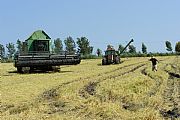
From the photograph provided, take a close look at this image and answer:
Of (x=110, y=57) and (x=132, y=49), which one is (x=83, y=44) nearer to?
(x=132, y=49)

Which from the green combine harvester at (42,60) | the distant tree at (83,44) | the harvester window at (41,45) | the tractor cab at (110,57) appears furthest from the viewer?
the distant tree at (83,44)

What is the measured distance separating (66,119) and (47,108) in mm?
2208

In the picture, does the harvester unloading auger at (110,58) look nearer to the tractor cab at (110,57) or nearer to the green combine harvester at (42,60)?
the tractor cab at (110,57)

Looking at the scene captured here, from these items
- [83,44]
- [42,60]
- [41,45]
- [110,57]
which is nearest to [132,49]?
[83,44]

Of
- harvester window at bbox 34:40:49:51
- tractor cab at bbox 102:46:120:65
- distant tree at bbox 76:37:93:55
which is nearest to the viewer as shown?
harvester window at bbox 34:40:49:51

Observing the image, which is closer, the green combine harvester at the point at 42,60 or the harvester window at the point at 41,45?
the green combine harvester at the point at 42,60

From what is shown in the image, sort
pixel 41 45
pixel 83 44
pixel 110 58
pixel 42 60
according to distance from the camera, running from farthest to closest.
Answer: pixel 83 44 → pixel 110 58 → pixel 41 45 → pixel 42 60

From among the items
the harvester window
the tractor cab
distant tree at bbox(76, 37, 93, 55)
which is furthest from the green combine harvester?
A: distant tree at bbox(76, 37, 93, 55)

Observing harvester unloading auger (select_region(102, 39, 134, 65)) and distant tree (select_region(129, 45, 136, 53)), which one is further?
distant tree (select_region(129, 45, 136, 53))

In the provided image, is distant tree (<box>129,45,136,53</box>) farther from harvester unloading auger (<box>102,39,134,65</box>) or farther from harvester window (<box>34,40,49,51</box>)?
harvester window (<box>34,40,49,51</box>)

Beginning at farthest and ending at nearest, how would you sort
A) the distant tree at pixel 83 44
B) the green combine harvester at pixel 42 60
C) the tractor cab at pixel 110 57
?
1. the distant tree at pixel 83 44
2. the tractor cab at pixel 110 57
3. the green combine harvester at pixel 42 60

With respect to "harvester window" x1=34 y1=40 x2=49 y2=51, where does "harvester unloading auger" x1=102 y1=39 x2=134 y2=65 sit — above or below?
below

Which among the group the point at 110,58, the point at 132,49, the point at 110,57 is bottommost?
the point at 110,58

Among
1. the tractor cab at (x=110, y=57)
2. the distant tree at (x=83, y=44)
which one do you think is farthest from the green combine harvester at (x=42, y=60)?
the distant tree at (x=83, y=44)
